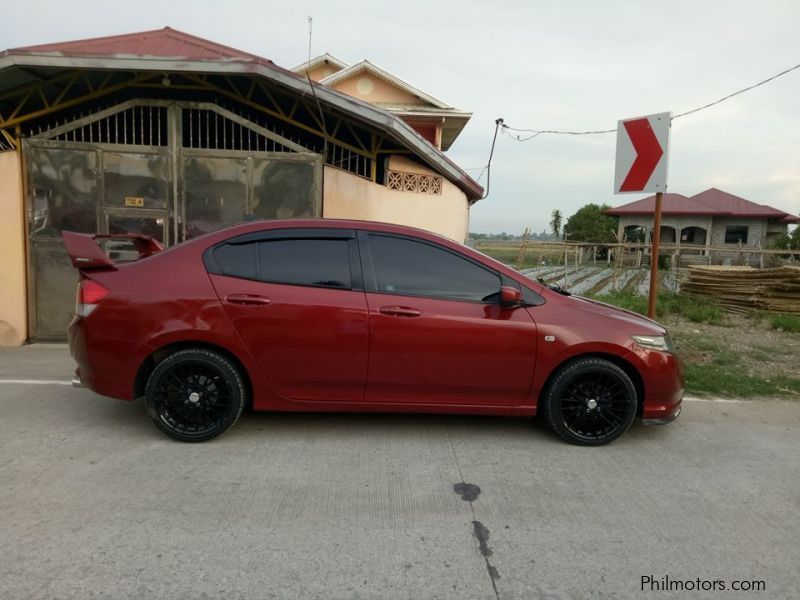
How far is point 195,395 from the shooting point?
3.90 meters

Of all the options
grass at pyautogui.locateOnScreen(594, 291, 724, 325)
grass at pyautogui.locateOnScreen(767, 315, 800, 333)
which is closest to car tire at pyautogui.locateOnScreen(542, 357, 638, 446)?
grass at pyautogui.locateOnScreen(594, 291, 724, 325)

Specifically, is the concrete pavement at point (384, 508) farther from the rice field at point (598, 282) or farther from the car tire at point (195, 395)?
the rice field at point (598, 282)

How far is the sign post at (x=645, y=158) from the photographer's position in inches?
209

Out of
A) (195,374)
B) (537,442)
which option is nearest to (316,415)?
(195,374)

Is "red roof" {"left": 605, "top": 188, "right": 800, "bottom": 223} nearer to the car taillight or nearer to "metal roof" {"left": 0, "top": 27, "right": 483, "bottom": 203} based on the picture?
"metal roof" {"left": 0, "top": 27, "right": 483, "bottom": 203}

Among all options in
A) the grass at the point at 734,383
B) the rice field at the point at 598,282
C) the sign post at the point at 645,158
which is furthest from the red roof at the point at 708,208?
the sign post at the point at 645,158

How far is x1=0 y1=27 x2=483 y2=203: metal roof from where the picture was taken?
6.35 meters

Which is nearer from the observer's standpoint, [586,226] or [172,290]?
[172,290]

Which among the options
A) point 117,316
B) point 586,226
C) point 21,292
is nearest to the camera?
point 117,316

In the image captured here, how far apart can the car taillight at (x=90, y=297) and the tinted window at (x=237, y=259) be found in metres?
0.82

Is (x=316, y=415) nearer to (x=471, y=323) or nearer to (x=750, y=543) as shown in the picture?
(x=471, y=323)

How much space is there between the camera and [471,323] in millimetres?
3912

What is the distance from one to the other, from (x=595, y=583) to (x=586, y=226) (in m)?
46.3

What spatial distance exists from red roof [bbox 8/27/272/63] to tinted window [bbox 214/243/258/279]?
3.51 m
